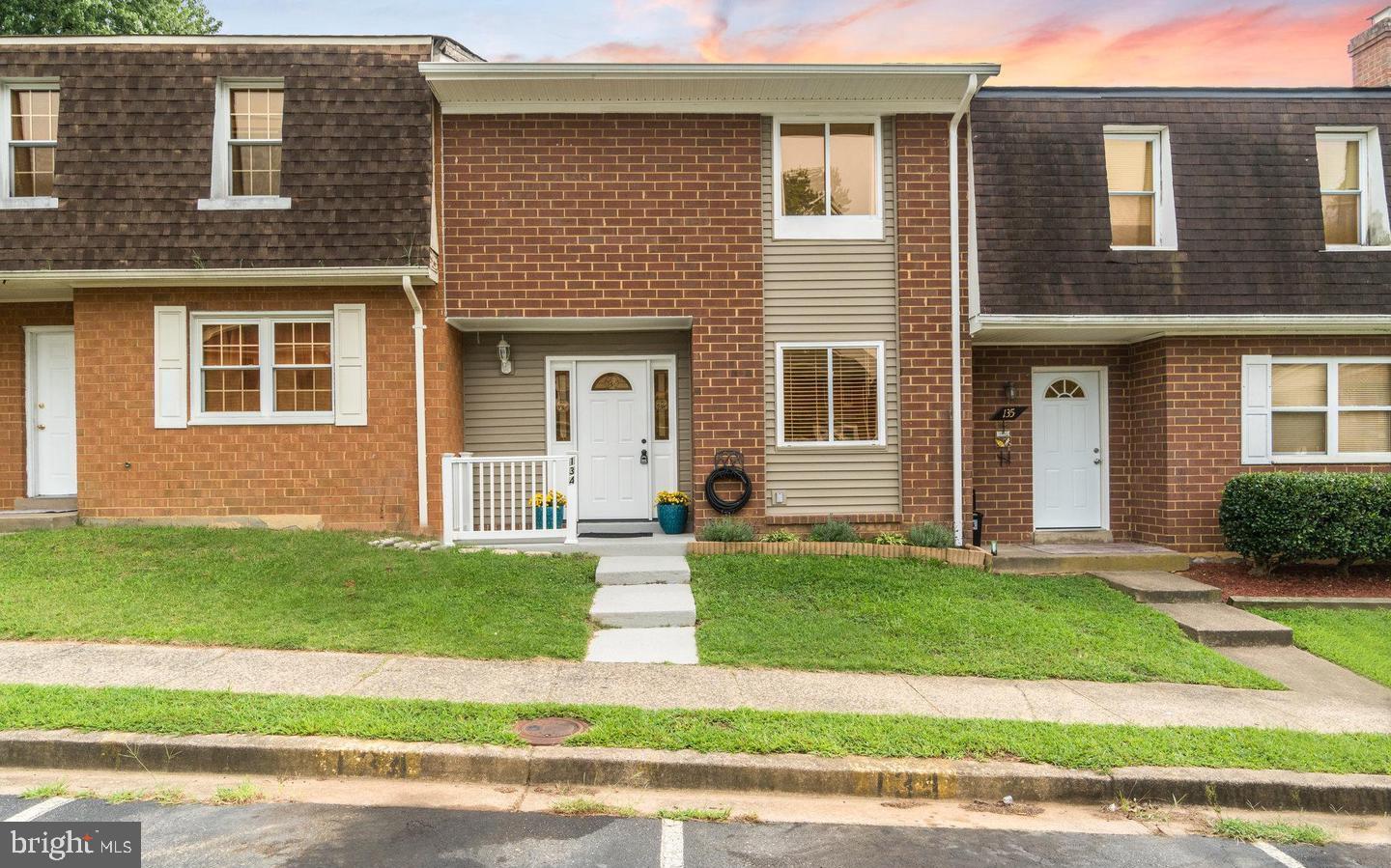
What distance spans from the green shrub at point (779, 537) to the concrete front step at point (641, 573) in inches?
50.8

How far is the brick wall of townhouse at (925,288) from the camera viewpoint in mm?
10578

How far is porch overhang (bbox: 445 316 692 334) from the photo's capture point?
414 inches

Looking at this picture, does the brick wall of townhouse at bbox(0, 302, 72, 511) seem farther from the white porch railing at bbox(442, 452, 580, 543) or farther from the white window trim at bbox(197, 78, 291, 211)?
the white porch railing at bbox(442, 452, 580, 543)

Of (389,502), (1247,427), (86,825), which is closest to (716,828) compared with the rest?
(86,825)

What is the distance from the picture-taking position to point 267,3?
60.1 feet

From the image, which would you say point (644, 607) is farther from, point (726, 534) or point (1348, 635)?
point (1348, 635)

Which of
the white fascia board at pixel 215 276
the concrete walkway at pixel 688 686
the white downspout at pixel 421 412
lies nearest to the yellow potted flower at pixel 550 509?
the white downspout at pixel 421 412

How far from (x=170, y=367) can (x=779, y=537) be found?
7.63 meters

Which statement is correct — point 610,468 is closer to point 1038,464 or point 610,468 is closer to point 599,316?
point 599,316

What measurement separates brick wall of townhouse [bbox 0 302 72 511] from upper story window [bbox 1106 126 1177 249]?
1367 cm

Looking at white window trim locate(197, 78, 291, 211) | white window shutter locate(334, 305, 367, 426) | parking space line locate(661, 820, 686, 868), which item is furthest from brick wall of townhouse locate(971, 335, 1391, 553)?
white window trim locate(197, 78, 291, 211)

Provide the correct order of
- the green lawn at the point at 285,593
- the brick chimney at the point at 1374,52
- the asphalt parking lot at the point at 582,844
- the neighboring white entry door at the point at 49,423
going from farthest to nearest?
the brick chimney at the point at 1374,52 < the neighboring white entry door at the point at 49,423 < the green lawn at the point at 285,593 < the asphalt parking lot at the point at 582,844

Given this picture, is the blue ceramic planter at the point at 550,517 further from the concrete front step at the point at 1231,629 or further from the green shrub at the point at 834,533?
the concrete front step at the point at 1231,629

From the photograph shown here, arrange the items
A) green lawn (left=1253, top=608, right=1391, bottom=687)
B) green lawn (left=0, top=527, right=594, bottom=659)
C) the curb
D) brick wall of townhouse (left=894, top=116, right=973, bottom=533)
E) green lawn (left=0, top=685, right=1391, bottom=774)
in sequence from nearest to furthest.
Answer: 1. the curb
2. green lawn (left=0, top=685, right=1391, bottom=774)
3. green lawn (left=0, top=527, right=594, bottom=659)
4. green lawn (left=1253, top=608, right=1391, bottom=687)
5. brick wall of townhouse (left=894, top=116, right=973, bottom=533)
